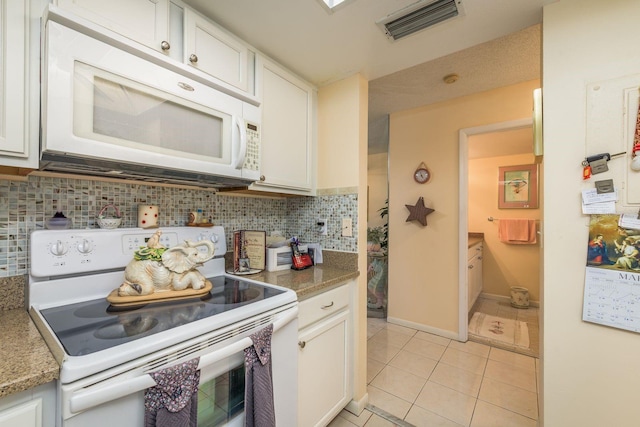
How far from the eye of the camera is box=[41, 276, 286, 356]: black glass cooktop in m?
0.74

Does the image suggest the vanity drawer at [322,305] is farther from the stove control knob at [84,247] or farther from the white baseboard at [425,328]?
the white baseboard at [425,328]

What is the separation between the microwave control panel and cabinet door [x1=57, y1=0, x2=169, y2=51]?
0.48m

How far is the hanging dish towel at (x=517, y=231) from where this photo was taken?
370 centimetres

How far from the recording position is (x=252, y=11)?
4.10ft

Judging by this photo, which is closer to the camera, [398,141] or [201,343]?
[201,343]

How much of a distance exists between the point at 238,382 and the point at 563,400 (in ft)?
4.63

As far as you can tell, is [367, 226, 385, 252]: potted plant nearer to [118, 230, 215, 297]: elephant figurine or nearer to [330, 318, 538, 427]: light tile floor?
[330, 318, 538, 427]: light tile floor

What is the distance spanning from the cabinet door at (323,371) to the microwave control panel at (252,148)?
0.89 meters

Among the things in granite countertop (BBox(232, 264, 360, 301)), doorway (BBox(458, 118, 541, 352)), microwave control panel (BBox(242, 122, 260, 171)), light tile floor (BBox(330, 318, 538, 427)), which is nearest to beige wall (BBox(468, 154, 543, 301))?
doorway (BBox(458, 118, 541, 352))

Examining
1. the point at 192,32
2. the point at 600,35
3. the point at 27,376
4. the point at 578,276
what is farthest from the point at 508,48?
the point at 27,376

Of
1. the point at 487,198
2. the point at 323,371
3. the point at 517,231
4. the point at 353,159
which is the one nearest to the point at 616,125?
the point at 353,159

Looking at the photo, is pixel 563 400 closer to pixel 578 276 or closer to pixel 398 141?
pixel 578 276

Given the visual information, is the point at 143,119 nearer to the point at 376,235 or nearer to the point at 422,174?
the point at 422,174

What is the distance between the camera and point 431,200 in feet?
9.23
